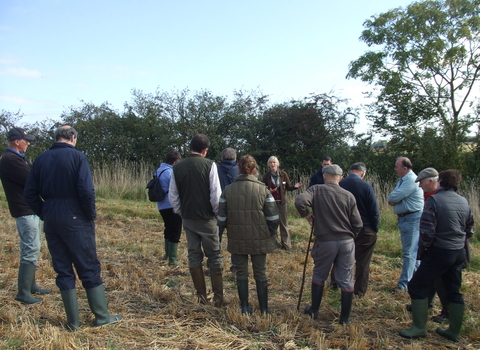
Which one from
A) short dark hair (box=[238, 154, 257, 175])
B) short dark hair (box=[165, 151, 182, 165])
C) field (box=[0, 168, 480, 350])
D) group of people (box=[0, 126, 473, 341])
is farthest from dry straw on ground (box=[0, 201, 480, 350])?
short dark hair (box=[165, 151, 182, 165])

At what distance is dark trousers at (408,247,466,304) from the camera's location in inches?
163

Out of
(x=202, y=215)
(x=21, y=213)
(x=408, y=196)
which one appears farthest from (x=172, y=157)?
(x=408, y=196)

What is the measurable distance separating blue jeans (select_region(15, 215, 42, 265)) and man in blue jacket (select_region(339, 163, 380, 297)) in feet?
12.5

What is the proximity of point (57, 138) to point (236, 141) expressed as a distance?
15.1 meters

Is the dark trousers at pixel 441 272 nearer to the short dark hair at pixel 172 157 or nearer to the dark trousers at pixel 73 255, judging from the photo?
the dark trousers at pixel 73 255

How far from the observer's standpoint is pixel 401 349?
3.83 meters

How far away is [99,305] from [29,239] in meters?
1.40

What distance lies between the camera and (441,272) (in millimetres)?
4191

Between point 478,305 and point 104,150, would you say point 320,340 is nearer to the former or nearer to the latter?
point 478,305

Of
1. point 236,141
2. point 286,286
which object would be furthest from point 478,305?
point 236,141

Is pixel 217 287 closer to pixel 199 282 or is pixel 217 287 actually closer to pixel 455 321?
pixel 199 282

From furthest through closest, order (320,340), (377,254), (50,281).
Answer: (377,254)
(50,281)
(320,340)

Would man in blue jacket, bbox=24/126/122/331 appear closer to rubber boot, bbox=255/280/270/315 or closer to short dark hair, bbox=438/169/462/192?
rubber boot, bbox=255/280/270/315

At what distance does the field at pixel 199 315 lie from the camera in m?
3.82
